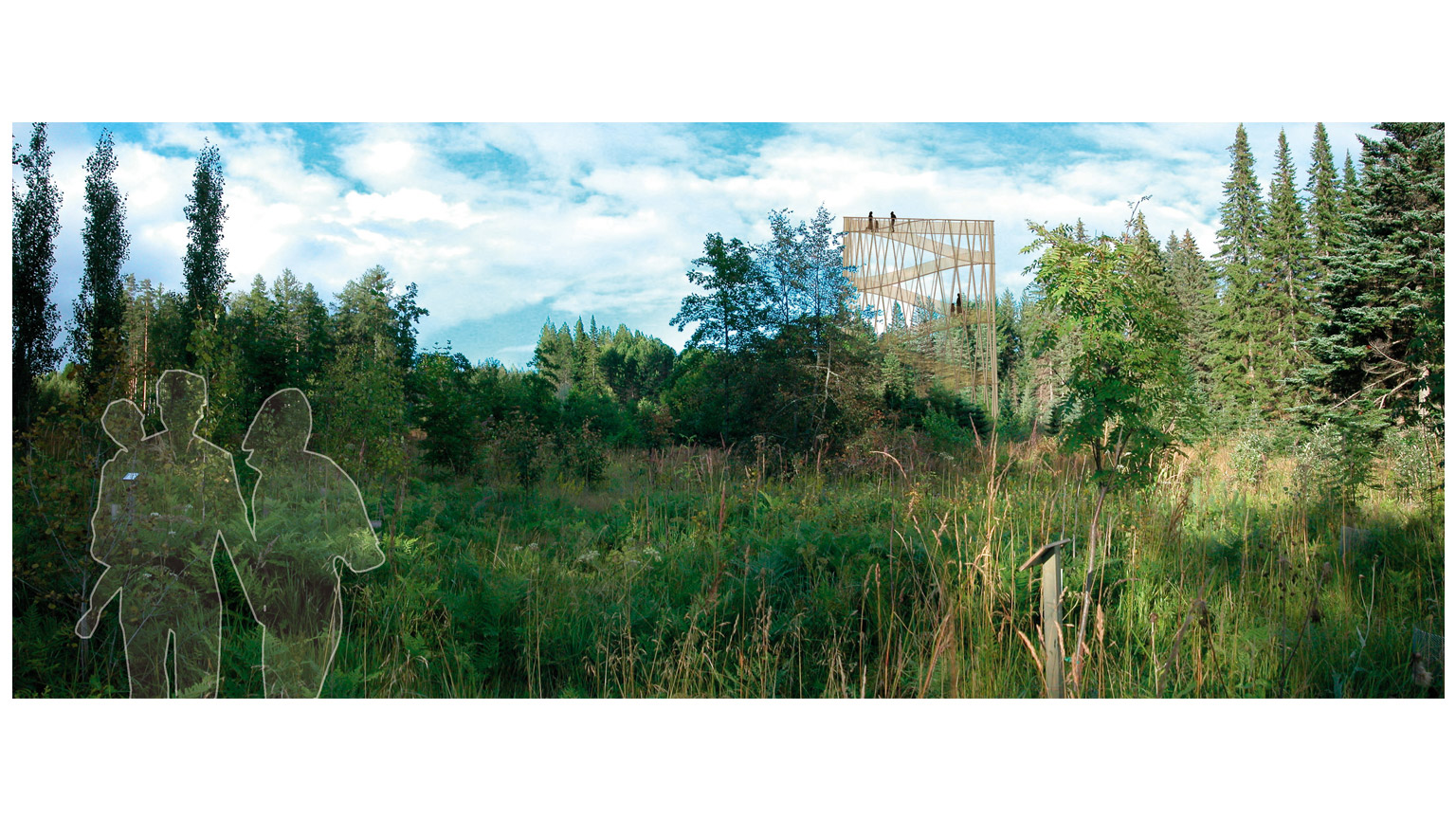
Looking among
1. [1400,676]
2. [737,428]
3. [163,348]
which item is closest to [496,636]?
[163,348]

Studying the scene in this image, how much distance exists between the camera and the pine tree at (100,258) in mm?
3109

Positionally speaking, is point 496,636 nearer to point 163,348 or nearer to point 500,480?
point 163,348

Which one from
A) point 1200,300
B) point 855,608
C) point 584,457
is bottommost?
point 855,608

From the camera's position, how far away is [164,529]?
2.37 meters

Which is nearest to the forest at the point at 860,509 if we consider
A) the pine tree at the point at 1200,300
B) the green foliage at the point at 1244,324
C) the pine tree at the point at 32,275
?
the pine tree at the point at 32,275

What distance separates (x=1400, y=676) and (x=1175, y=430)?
134 centimetres

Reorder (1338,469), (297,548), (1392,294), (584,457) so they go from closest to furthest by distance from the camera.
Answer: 1. (297,548)
2. (1338,469)
3. (1392,294)
4. (584,457)

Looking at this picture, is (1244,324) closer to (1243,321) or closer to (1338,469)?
(1243,321)

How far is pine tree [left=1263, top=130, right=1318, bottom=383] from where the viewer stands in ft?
21.8

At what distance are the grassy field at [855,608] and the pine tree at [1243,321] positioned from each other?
4.43 m

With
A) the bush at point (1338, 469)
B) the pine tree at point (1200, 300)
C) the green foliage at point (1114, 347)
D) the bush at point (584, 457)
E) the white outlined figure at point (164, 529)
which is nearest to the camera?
the white outlined figure at point (164, 529)

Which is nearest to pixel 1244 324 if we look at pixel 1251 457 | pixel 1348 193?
pixel 1251 457

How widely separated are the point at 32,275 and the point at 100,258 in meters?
0.36

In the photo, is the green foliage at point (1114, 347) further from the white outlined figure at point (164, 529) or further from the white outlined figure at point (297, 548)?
the white outlined figure at point (164, 529)
